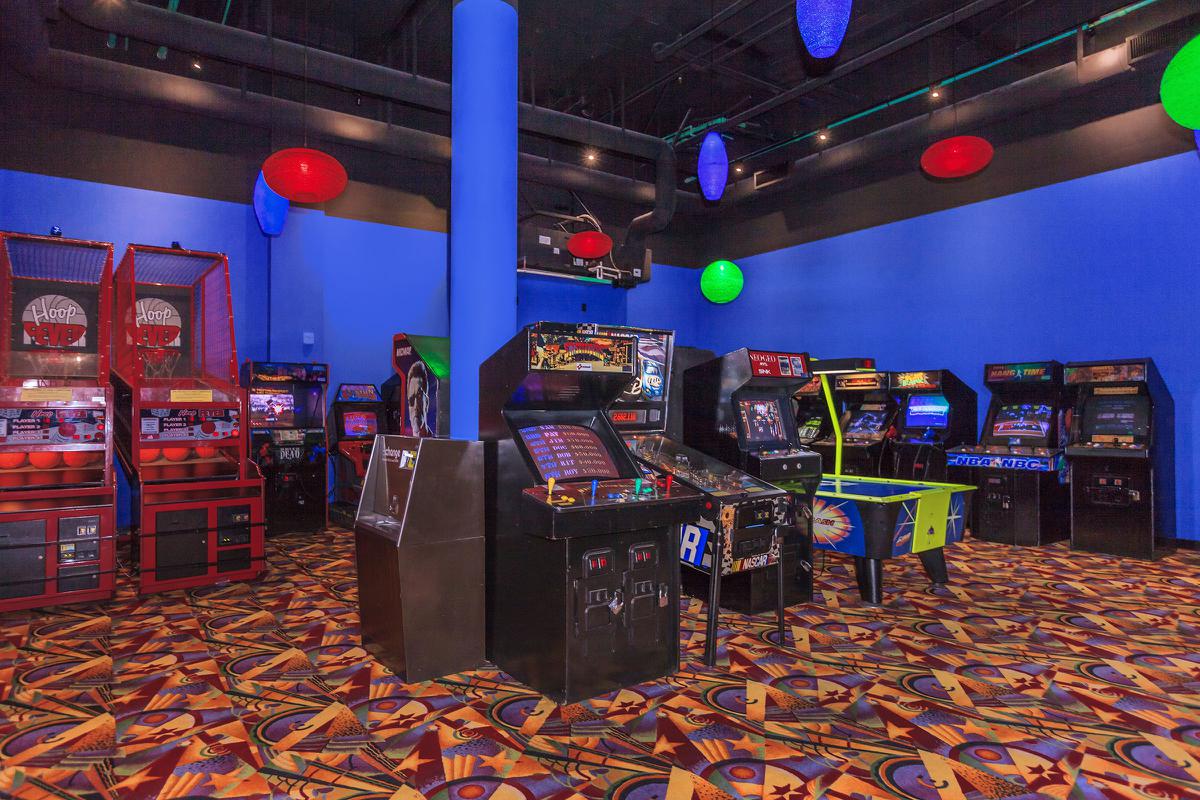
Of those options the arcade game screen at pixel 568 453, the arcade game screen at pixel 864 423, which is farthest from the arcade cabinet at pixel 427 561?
the arcade game screen at pixel 864 423

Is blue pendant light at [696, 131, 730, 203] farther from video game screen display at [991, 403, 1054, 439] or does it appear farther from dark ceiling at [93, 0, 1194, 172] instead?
video game screen display at [991, 403, 1054, 439]

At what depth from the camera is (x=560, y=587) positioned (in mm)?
2756

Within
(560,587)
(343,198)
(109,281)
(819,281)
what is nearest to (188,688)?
(560,587)

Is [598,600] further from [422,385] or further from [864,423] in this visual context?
[864,423]

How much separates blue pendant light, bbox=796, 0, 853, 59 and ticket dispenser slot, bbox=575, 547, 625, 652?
2427 millimetres

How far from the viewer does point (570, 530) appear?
262cm

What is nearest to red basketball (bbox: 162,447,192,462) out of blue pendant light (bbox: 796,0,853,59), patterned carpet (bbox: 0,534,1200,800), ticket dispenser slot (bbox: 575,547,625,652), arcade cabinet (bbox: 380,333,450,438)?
patterned carpet (bbox: 0,534,1200,800)

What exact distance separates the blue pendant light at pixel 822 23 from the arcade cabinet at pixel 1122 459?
4.42 metres

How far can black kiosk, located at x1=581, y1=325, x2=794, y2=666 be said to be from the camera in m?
3.39

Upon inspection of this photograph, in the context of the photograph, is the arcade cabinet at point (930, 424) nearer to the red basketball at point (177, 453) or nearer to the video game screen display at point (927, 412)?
the video game screen display at point (927, 412)

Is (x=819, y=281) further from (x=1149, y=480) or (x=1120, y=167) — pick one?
(x=1149, y=480)

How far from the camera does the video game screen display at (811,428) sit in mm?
7663

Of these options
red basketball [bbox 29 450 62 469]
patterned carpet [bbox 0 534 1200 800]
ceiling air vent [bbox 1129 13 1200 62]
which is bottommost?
patterned carpet [bbox 0 534 1200 800]

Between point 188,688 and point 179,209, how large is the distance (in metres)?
5.53
